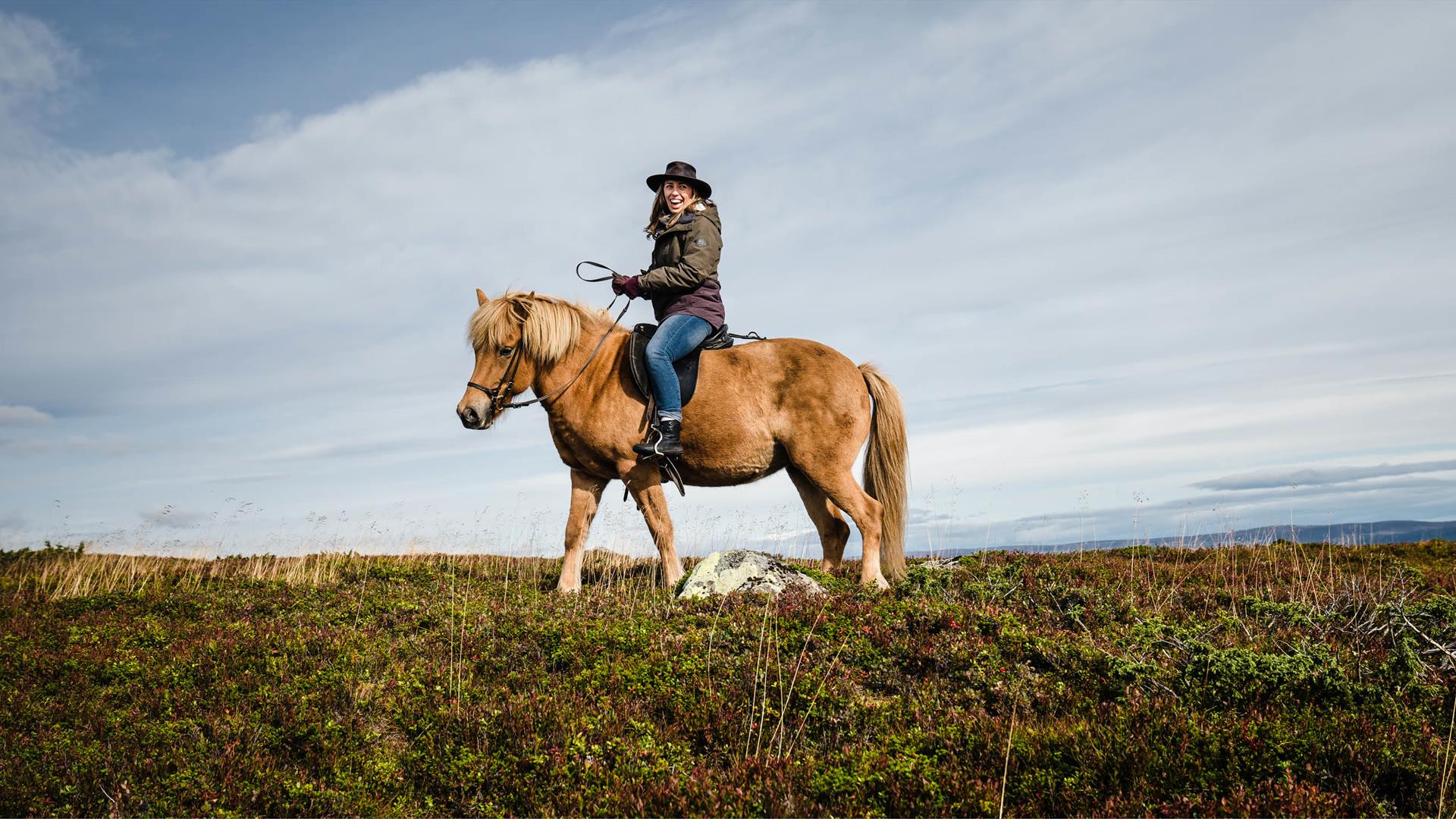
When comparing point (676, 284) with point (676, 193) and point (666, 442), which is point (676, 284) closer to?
point (676, 193)

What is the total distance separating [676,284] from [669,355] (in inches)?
33.8

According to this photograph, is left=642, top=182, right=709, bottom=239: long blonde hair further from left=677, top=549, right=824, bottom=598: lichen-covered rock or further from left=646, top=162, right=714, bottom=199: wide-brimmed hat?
left=677, top=549, right=824, bottom=598: lichen-covered rock

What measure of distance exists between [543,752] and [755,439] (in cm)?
545

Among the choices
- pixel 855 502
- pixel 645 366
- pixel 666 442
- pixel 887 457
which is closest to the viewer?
pixel 666 442

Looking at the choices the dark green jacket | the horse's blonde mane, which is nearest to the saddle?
the dark green jacket

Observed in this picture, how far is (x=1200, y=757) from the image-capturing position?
4508mm

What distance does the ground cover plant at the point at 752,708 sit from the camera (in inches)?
173

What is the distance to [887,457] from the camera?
1068cm

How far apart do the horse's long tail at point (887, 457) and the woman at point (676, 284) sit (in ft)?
8.00

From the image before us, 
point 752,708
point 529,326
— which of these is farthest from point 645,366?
point 752,708

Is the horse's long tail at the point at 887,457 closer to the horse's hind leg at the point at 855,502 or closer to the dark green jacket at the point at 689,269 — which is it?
the horse's hind leg at the point at 855,502

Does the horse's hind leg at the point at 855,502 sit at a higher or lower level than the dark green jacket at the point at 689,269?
lower

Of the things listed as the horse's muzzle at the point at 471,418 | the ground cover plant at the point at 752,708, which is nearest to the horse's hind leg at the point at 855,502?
the ground cover plant at the point at 752,708

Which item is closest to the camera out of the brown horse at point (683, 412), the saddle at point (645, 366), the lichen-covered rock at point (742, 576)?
the lichen-covered rock at point (742, 576)
